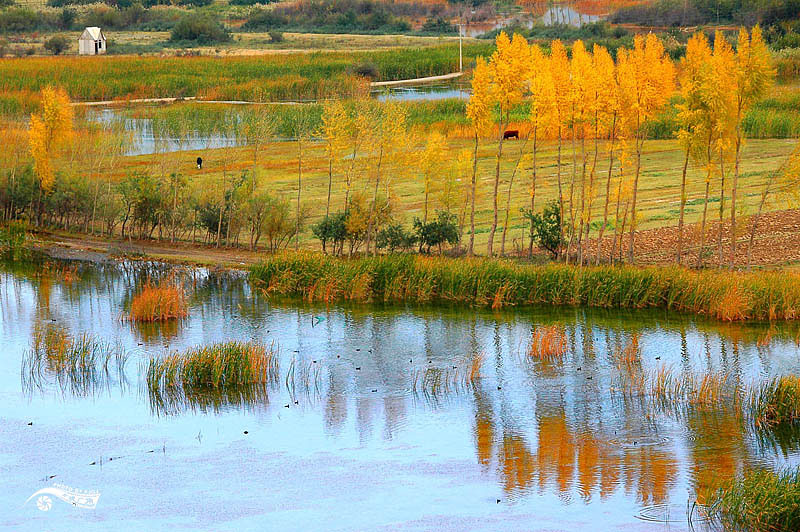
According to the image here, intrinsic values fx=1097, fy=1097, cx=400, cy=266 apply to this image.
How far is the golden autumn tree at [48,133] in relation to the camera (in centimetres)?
4606

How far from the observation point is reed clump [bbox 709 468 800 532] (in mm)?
18641

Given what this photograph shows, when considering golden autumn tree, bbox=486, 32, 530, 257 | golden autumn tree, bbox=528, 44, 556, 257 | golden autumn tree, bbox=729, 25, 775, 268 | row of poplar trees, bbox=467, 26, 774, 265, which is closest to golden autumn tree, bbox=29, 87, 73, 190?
row of poplar trees, bbox=467, 26, 774, 265

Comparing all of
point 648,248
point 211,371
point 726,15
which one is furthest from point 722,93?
point 726,15

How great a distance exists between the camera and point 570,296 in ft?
115

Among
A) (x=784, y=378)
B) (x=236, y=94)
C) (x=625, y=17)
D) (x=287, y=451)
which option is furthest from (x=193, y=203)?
(x=625, y=17)

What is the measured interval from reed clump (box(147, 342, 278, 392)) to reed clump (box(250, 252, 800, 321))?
8917mm

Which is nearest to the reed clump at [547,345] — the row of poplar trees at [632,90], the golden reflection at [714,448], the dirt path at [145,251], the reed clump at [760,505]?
the golden reflection at [714,448]

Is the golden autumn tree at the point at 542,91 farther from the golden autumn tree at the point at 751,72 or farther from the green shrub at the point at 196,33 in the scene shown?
the green shrub at the point at 196,33

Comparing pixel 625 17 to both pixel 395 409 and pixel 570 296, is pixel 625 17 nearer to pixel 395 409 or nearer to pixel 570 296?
pixel 570 296

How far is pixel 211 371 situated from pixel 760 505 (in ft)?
44.5

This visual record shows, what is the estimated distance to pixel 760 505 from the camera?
1883 cm

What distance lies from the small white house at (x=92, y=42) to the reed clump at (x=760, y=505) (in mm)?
98408

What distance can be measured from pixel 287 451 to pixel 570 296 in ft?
48.0

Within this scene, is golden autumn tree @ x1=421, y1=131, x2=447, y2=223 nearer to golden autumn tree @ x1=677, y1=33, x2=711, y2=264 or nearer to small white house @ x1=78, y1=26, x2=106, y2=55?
golden autumn tree @ x1=677, y1=33, x2=711, y2=264
